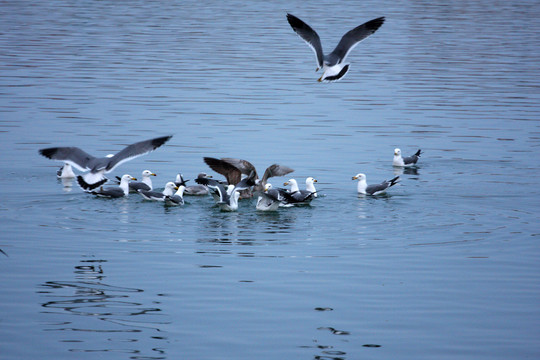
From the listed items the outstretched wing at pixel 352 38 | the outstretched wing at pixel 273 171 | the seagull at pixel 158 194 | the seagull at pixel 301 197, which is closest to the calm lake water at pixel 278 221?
the seagull at pixel 301 197

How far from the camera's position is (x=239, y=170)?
20453 mm

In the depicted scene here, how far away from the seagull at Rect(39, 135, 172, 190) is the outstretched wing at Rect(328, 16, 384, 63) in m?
5.29

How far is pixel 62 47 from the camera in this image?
49.0 meters

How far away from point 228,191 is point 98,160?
10.0 ft

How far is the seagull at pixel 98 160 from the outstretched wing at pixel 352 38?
529 centimetres

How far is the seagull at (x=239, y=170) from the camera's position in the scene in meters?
20.2

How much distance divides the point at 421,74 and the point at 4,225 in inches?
1119

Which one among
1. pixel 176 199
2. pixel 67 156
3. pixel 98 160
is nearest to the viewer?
pixel 98 160

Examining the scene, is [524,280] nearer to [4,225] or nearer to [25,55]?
[4,225]

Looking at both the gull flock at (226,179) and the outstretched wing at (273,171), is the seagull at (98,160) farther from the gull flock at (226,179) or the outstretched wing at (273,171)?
the outstretched wing at (273,171)

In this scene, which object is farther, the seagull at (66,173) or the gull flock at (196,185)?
the seagull at (66,173)

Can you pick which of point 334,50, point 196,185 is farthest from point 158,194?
point 334,50

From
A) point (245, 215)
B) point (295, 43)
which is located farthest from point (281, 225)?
point (295, 43)

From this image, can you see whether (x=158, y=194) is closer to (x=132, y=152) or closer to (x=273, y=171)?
(x=132, y=152)
